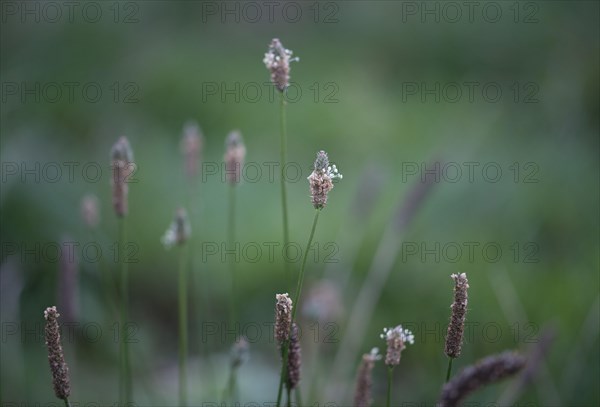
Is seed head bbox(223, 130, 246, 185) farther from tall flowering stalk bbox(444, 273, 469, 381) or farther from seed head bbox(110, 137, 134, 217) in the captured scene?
tall flowering stalk bbox(444, 273, 469, 381)

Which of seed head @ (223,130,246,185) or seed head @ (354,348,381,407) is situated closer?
seed head @ (354,348,381,407)

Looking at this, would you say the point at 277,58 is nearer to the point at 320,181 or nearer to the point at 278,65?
the point at 278,65

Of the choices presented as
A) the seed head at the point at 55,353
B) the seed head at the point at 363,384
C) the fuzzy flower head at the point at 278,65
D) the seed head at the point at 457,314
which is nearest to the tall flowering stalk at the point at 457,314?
the seed head at the point at 457,314

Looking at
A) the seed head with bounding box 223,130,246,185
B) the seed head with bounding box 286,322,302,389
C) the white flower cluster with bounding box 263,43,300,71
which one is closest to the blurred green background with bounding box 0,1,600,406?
the seed head with bounding box 223,130,246,185

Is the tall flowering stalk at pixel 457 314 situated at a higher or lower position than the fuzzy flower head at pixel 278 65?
lower

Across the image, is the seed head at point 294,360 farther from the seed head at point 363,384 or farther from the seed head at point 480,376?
the seed head at point 480,376

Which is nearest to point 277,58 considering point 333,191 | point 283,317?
point 283,317

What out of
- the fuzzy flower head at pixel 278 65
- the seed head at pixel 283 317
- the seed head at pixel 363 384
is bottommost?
the seed head at pixel 363 384
